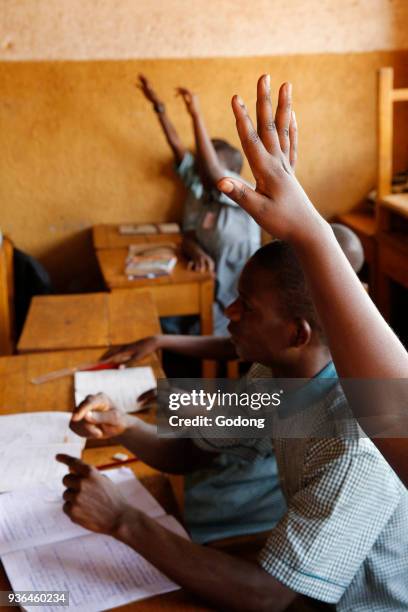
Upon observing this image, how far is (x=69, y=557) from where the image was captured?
107 cm

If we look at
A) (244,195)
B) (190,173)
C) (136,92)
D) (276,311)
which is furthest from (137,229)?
(244,195)

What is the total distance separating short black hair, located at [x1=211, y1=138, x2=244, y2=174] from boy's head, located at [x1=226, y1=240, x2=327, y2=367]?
2072 millimetres

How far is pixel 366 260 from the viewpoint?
3.28 m

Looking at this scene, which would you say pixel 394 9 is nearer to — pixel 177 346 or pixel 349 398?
pixel 177 346

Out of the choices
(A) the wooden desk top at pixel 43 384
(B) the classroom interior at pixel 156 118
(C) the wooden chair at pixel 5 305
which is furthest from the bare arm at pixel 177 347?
(B) the classroom interior at pixel 156 118

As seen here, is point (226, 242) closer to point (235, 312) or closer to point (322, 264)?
point (235, 312)

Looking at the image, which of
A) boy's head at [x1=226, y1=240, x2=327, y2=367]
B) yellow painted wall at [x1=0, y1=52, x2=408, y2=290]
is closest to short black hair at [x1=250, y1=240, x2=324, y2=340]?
boy's head at [x1=226, y1=240, x2=327, y2=367]

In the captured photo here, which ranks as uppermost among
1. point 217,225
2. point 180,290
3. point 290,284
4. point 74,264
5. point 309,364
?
point 290,284

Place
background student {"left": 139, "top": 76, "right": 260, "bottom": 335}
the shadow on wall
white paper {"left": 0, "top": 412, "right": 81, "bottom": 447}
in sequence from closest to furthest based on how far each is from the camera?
white paper {"left": 0, "top": 412, "right": 81, "bottom": 447} < background student {"left": 139, "top": 76, "right": 260, "bottom": 335} < the shadow on wall

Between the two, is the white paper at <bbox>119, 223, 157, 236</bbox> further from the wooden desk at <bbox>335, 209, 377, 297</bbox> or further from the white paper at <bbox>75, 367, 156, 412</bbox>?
the white paper at <bbox>75, 367, 156, 412</bbox>

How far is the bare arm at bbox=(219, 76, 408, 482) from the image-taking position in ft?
2.02

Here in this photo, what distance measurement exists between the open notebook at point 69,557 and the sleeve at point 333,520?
0.57ft

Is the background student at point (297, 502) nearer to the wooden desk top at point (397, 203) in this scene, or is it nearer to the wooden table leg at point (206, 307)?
the wooden table leg at point (206, 307)

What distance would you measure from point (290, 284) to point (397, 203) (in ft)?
6.37
